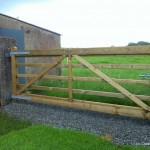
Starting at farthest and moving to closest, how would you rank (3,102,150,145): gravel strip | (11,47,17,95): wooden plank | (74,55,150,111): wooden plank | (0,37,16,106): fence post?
(11,47,17,95): wooden plank → (0,37,16,106): fence post → (74,55,150,111): wooden plank → (3,102,150,145): gravel strip

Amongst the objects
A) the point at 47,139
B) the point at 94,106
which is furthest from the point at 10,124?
the point at 94,106

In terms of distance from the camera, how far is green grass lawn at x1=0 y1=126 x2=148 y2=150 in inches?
178

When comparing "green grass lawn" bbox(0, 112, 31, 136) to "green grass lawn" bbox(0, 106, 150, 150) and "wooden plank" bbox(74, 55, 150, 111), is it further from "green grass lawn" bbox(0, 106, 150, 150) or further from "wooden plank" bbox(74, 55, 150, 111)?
"wooden plank" bbox(74, 55, 150, 111)

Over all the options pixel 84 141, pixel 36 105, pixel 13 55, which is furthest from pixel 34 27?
pixel 84 141

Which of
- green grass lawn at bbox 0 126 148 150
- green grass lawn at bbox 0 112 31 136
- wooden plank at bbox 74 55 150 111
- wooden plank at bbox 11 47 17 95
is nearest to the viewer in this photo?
green grass lawn at bbox 0 126 148 150

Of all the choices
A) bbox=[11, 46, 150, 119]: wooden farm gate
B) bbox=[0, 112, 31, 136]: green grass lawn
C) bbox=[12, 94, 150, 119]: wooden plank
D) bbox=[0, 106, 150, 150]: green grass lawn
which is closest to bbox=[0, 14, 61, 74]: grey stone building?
bbox=[11, 46, 150, 119]: wooden farm gate

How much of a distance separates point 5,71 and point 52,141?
3.84 metres

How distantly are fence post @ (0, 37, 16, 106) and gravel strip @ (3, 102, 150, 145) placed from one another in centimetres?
45

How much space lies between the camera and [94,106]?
670cm

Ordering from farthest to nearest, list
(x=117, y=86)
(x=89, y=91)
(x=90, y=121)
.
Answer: (x=89, y=91), (x=117, y=86), (x=90, y=121)

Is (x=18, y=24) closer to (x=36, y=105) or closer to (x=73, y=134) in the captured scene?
(x=36, y=105)

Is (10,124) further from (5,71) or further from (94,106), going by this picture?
(5,71)

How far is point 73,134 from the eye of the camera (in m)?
5.16

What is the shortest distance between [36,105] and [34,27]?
543cm
